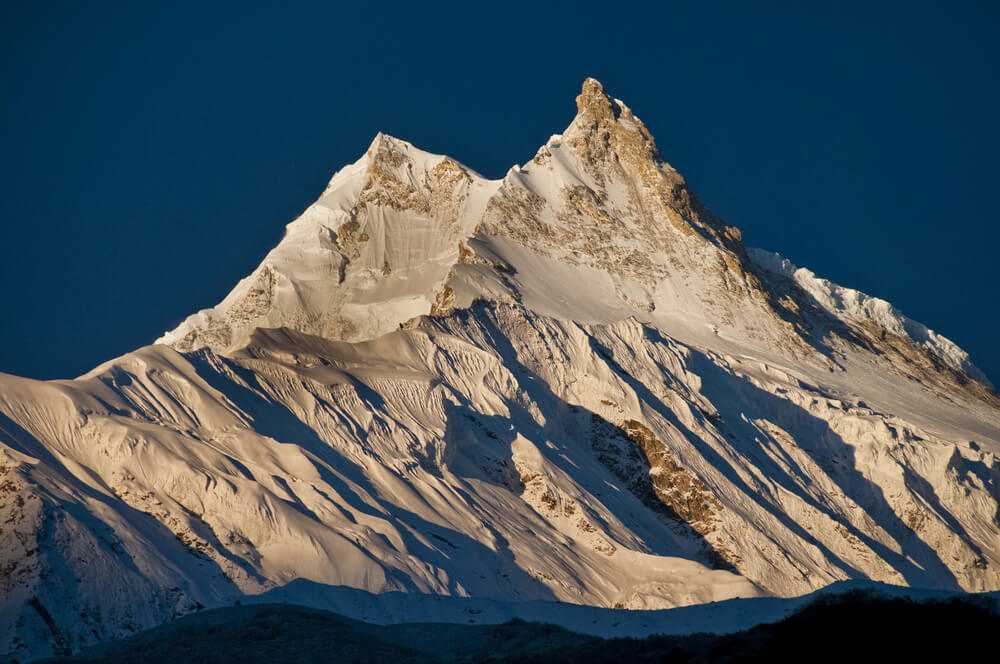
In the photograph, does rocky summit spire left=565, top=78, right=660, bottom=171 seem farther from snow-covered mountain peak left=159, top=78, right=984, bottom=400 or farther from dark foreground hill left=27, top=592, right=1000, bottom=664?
dark foreground hill left=27, top=592, right=1000, bottom=664

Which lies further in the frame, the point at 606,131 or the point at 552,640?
the point at 606,131

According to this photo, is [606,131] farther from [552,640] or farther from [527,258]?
[552,640]

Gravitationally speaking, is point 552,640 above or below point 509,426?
below

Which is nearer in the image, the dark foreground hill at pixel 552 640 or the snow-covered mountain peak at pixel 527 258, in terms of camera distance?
the dark foreground hill at pixel 552 640

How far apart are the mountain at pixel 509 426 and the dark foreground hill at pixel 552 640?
12499 millimetres

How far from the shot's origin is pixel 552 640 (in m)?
46.3

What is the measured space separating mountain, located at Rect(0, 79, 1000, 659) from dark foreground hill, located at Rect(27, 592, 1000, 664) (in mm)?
12499

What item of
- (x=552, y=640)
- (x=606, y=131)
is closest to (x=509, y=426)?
(x=552, y=640)

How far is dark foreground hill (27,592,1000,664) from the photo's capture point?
123 ft

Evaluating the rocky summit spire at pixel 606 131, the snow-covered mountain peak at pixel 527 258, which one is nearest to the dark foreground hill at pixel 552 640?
the snow-covered mountain peak at pixel 527 258

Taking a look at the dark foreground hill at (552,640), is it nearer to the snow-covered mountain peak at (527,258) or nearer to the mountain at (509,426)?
the mountain at (509,426)

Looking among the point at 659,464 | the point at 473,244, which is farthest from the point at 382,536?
the point at 473,244

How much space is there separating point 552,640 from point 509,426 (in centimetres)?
5435

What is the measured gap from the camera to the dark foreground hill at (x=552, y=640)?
3738cm
